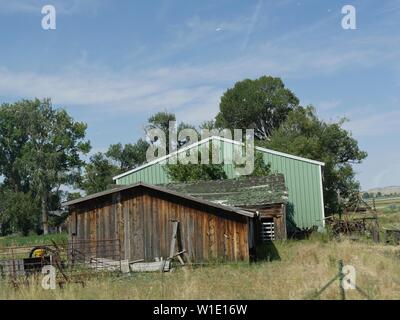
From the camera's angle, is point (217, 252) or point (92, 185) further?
point (92, 185)

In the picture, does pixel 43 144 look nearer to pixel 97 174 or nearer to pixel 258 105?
pixel 97 174

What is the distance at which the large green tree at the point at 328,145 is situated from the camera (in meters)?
49.2

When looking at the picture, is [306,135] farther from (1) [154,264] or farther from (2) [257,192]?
(1) [154,264]

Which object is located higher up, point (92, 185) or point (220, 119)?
point (220, 119)

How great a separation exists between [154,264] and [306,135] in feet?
123

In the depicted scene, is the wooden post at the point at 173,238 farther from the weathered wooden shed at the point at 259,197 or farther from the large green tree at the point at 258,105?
the large green tree at the point at 258,105

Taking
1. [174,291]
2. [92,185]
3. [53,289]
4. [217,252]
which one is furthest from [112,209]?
[92,185]

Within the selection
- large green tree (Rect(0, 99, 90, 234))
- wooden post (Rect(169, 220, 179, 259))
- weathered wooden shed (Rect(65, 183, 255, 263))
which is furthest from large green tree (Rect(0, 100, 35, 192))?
wooden post (Rect(169, 220, 179, 259))

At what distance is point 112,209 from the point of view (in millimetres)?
20969

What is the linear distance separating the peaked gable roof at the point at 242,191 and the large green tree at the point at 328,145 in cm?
1979

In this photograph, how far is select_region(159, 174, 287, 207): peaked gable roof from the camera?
26.6 m
